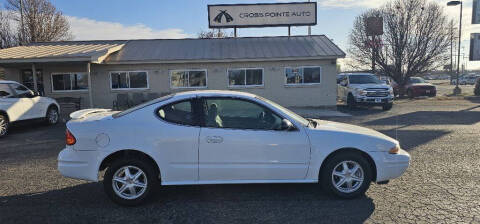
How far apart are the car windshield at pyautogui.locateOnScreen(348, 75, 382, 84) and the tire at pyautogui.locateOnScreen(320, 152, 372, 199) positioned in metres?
13.2

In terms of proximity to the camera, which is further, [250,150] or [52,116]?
[52,116]

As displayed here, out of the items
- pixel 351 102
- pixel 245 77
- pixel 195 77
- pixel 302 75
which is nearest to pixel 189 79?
pixel 195 77

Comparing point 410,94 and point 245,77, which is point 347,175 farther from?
point 410,94

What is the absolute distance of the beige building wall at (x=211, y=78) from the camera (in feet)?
54.3

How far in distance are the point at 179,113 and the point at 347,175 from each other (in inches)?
95.0

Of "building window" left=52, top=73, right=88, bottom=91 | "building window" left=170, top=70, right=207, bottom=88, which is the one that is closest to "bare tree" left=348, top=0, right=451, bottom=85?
"building window" left=170, top=70, right=207, bottom=88

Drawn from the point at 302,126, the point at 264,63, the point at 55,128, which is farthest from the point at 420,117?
the point at 55,128

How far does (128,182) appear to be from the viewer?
4.24m

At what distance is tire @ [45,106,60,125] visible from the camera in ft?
39.2

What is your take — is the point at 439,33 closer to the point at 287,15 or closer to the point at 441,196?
the point at 287,15

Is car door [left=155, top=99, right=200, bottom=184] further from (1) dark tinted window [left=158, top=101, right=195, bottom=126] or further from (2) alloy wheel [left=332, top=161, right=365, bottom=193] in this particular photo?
(2) alloy wheel [left=332, top=161, right=365, bottom=193]

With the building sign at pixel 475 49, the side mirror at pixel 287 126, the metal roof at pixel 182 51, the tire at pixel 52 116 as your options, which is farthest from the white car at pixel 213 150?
the building sign at pixel 475 49

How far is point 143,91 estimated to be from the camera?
1670cm

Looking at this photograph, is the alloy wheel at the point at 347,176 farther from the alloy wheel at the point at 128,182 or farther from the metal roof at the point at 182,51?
the metal roof at the point at 182,51
